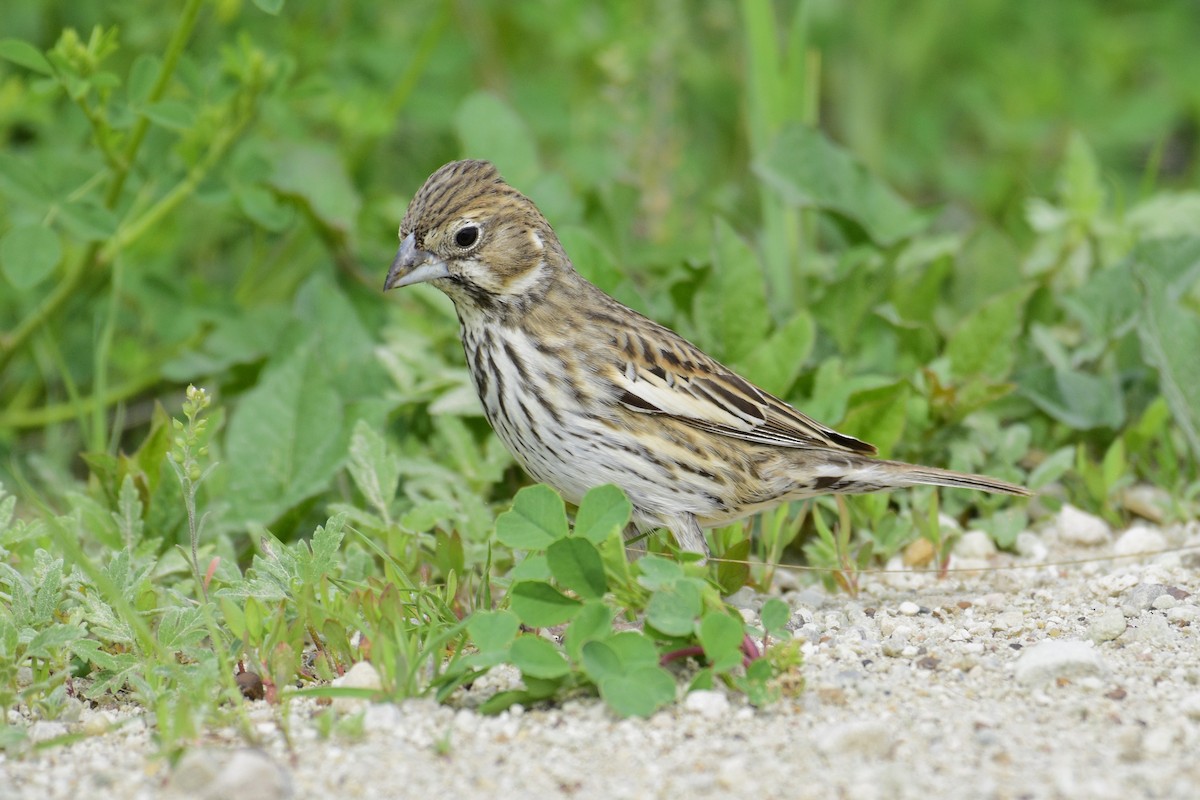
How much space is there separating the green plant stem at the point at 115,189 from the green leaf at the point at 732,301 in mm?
2236

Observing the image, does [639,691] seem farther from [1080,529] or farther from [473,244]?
[1080,529]

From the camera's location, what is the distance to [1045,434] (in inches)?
242

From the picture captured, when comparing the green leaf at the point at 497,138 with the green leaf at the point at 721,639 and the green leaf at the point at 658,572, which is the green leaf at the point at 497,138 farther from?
the green leaf at the point at 721,639

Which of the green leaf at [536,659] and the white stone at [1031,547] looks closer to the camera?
the green leaf at [536,659]

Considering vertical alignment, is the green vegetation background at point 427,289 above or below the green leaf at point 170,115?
below

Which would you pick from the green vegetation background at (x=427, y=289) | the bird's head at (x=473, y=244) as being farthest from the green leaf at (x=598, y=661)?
the bird's head at (x=473, y=244)

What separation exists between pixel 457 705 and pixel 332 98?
3.90m

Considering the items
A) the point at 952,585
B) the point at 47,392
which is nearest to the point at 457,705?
the point at 952,585

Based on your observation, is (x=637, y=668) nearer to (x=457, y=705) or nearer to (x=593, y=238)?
(x=457, y=705)

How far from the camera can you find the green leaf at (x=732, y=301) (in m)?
6.05

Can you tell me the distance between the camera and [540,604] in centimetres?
392

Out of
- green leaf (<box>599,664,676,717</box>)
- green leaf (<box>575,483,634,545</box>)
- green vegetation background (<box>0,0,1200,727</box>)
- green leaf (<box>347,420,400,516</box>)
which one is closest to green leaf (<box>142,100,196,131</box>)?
green vegetation background (<box>0,0,1200,727</box>)

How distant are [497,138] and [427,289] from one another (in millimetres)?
914

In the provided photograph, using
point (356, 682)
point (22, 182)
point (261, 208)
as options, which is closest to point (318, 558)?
point (356, 682)
